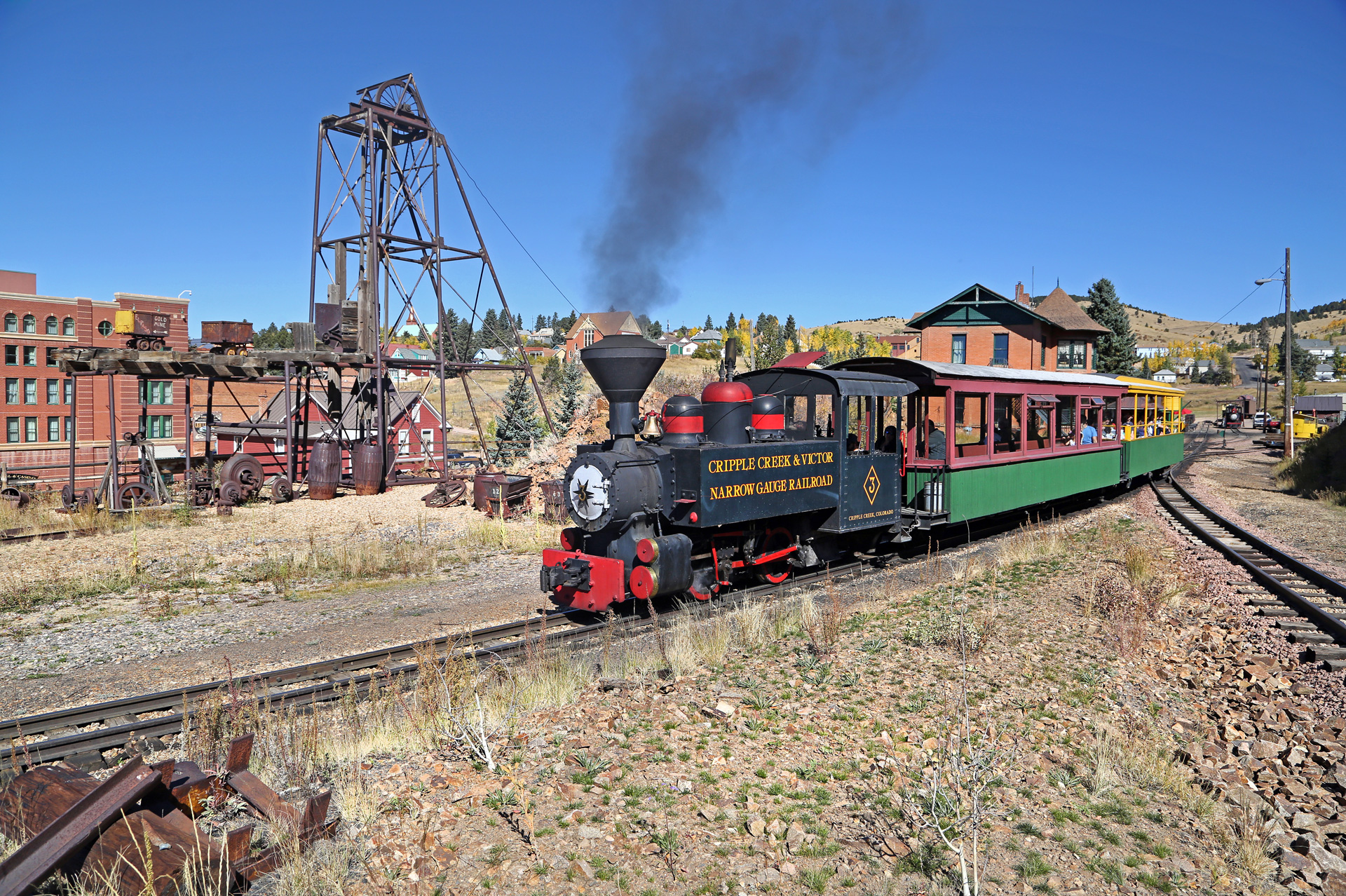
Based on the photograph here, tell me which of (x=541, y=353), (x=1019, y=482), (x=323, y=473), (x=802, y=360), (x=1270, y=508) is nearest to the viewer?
(x=802, y=360)

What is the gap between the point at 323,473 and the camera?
22.2 m

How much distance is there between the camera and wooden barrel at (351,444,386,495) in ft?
74.1

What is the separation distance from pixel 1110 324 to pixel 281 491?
5354cm

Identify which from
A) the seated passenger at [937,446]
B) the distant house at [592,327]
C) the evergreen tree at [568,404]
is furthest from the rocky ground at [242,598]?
the distant house at [592,327]

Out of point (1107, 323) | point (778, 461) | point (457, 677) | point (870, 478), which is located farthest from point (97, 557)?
point (1107, 323)

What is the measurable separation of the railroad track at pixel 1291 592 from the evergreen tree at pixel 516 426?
23200 millimetres

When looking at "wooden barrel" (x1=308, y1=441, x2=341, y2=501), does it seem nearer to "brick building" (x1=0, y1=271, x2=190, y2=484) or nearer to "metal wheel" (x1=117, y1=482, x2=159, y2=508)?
"metal wheel" (x1=117, y1=482, x2=159, y2=508)

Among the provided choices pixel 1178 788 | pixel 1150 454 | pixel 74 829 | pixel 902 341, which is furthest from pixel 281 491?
pixel 902 341

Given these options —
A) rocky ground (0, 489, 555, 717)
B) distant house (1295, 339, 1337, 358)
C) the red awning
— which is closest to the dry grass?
rocky ground (0, 489, 555, 717)

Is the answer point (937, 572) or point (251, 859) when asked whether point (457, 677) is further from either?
point (937, 572)

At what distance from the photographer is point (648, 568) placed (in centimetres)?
927

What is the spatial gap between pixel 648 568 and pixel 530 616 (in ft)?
7.25

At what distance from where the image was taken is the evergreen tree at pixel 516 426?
106ft

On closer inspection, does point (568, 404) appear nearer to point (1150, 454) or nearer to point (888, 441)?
point (1150, 454)
